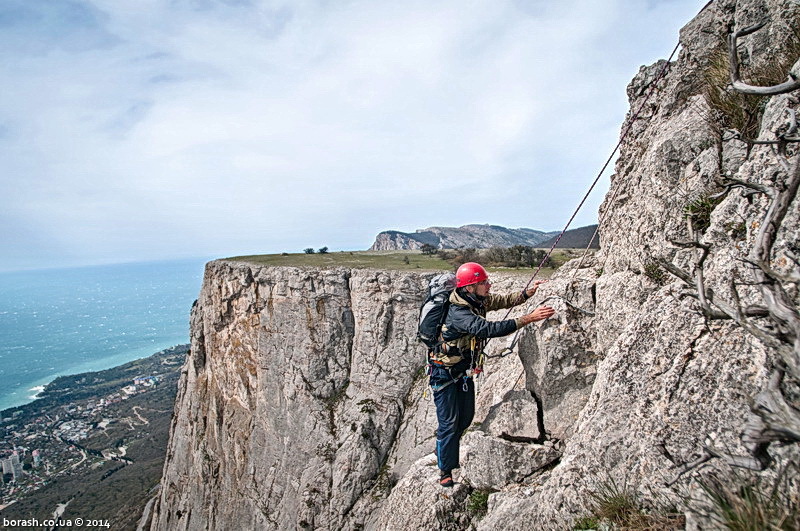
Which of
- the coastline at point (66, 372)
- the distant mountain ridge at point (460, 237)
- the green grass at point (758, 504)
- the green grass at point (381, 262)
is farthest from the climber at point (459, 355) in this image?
the coastline at point (66, 372)

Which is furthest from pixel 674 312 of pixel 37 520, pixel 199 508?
pixel 37 520

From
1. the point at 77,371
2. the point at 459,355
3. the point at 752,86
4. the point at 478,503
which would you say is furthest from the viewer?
the point at 77,371

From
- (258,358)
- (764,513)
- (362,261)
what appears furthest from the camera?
(362,261)

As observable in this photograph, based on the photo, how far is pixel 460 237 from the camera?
186 feet

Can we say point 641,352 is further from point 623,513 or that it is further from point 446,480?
point 446,480

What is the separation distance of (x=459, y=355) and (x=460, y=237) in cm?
5122

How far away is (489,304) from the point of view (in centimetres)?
675

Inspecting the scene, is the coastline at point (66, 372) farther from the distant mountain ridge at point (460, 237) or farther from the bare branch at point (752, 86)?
the bare branch at point (752, 86)

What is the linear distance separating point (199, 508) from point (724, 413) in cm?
3011

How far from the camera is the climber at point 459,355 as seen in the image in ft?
20.4

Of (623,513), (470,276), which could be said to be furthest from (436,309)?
(623,513)

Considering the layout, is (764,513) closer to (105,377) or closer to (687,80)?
(687,80)

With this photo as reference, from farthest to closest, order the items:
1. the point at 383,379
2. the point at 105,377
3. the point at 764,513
Result: the point at 105,377, the point at 383,379, the point at 764,513

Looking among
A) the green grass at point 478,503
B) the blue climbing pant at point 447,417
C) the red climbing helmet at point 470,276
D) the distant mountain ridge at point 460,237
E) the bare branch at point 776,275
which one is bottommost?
the green grass at point 478,503
